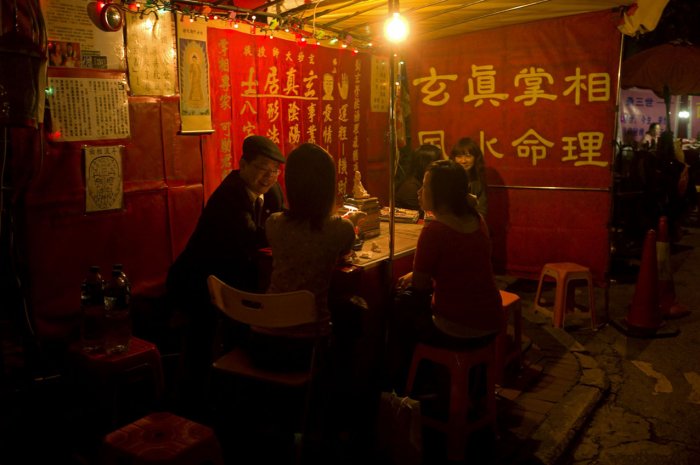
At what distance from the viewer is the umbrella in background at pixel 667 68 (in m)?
9.42

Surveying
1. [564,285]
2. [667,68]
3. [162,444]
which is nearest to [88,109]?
→ [162,444]

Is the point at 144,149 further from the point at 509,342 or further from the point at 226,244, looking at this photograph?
the point at 509,342

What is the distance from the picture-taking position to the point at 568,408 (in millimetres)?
4371

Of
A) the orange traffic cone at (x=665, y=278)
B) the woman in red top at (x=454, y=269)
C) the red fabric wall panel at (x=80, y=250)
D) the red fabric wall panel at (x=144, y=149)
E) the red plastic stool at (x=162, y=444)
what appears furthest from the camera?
the orange traffic cone at (x=665, y=278)

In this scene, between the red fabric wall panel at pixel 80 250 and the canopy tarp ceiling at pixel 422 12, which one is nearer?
the red fabric wall panel at pixel 80 250

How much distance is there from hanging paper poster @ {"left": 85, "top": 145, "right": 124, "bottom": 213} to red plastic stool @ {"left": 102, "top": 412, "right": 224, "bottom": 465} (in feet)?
8.50

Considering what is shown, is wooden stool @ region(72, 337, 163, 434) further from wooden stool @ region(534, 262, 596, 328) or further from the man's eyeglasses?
wooden stool @ region(534, 262, 596, 328)

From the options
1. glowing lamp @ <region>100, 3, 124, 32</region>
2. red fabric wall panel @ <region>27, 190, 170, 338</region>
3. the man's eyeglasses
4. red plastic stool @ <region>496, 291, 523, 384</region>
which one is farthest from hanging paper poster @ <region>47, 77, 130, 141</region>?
red plastic stool @ <region>496, 291, 523, 384</region>

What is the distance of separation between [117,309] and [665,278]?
18.9ft

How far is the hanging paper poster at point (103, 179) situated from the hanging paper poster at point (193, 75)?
76 centimetres

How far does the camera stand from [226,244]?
4.19m

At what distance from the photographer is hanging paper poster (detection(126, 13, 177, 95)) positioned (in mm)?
4938

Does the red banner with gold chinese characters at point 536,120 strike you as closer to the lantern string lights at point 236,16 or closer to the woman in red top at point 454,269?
the lantern string lights at point 236,16

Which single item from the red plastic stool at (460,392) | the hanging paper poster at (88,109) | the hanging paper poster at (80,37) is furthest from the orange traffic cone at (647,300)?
the hanging paper poster at (80,37)
